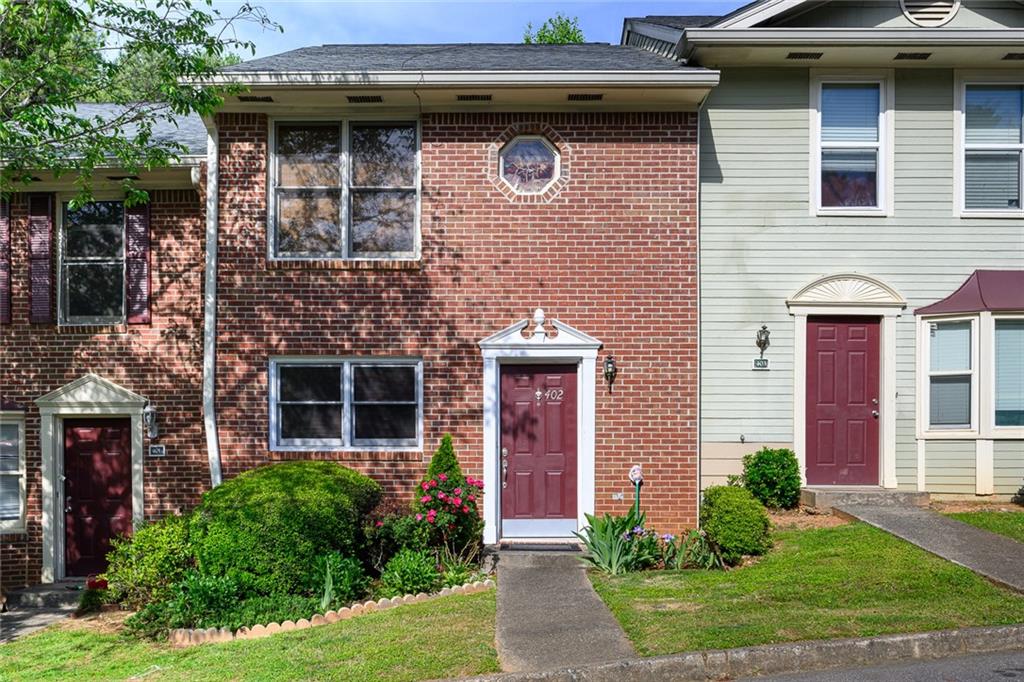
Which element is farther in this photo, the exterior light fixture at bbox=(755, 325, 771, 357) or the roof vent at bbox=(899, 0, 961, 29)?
the roof vent at bbox=(899, 0, 961, 29)

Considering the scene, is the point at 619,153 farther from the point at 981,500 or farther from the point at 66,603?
the point at 66,603

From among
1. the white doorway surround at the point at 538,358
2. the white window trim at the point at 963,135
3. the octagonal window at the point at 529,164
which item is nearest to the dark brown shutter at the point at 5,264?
the white doorway surround at the point at 538,358

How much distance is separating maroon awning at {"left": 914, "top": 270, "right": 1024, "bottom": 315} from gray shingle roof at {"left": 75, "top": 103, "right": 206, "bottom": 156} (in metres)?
9.94

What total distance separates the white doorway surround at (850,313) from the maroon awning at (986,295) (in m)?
0.48

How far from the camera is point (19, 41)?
376 inches

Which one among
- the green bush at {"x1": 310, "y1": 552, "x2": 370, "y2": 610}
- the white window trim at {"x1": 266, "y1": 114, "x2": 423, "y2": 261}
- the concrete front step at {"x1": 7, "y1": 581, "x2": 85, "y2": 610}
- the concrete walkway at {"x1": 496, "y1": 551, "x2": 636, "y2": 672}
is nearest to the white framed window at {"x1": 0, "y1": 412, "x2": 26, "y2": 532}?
the concrete front step at {"x1": 7, "y1": 581, "x2": 85, "y2": 610}

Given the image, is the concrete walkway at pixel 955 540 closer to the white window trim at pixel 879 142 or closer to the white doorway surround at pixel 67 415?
the white window trim at pixel 879 142

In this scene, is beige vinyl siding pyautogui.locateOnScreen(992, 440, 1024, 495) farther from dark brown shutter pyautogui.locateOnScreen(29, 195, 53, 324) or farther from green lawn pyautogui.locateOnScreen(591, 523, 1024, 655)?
dark brown shutter pyautogui.locateOnScreen(29, 195, 53, 324)

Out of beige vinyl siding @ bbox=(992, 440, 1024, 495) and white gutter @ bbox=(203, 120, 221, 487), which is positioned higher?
white gutter @ bbox=(203, 120, 221, 487)

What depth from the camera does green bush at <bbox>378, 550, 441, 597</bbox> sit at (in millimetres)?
8547

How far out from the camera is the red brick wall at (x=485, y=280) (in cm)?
1036

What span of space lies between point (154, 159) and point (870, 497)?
32.1 ft

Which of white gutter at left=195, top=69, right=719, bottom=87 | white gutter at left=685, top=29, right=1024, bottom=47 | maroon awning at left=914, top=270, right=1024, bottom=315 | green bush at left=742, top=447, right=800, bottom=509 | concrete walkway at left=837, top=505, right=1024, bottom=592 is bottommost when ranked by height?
concrete walkway at left=837, top=505, right=1024, bottom=592

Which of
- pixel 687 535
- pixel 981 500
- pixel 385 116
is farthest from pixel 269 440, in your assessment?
pixel 981 500
